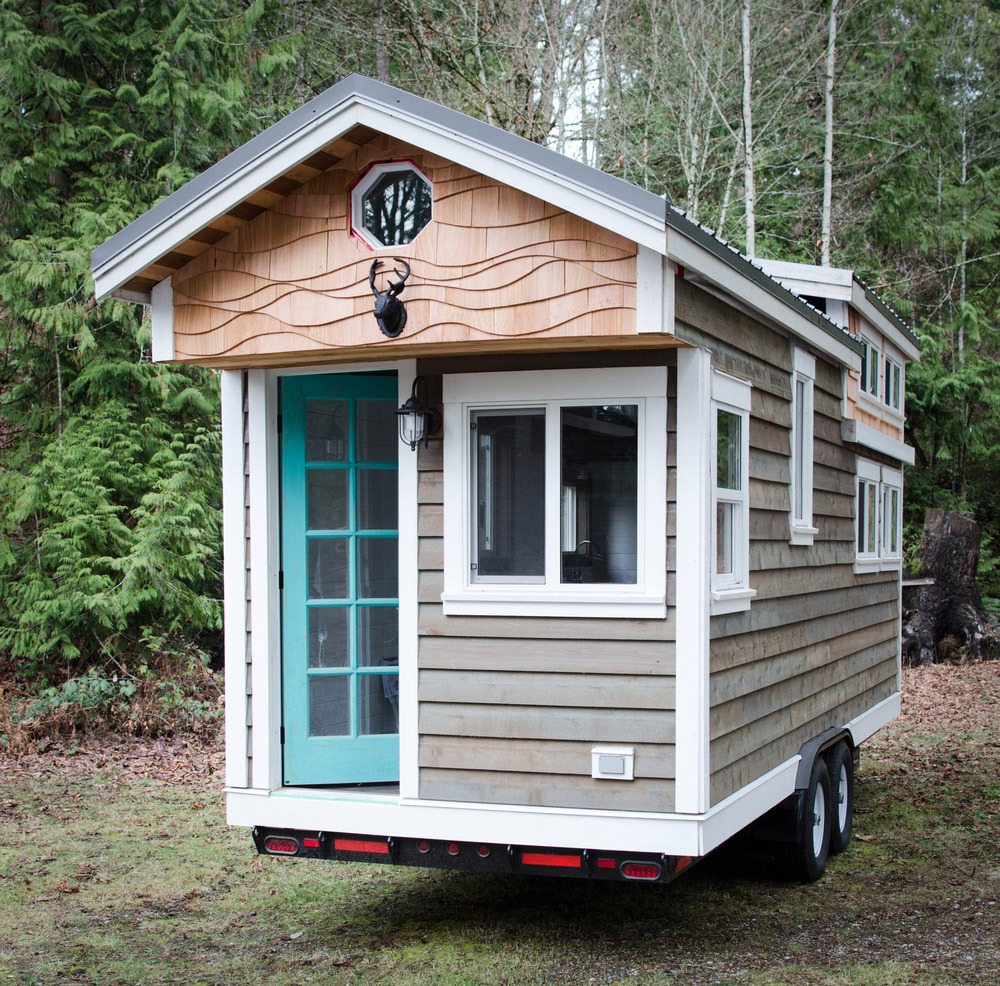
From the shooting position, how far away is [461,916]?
231 inches

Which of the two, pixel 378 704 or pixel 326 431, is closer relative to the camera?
pixel 326 431

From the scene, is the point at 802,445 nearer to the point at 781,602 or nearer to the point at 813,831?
the point at 781,602

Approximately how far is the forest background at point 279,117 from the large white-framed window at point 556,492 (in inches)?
257

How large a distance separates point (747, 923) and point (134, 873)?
11.8ft

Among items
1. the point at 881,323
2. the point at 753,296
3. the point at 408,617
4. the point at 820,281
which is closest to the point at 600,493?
the point at 408,617

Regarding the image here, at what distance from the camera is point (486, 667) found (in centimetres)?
512

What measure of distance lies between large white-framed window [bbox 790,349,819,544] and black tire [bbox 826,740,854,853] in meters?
1.41

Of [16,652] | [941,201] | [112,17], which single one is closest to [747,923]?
[16,652]

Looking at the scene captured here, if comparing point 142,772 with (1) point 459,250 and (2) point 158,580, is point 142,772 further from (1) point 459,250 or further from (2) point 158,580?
(1) point 459,250

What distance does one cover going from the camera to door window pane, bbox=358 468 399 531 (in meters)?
5.81

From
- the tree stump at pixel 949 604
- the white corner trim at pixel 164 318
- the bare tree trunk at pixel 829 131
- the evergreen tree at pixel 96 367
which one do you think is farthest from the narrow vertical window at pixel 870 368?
the bare tree trunk at pixel 829 131

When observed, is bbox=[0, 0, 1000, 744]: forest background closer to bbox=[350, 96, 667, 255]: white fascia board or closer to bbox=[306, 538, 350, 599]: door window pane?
bbox=[306, 538, 350, 599]: door window pane

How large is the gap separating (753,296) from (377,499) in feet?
6.96

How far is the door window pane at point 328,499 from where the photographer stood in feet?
18.6
